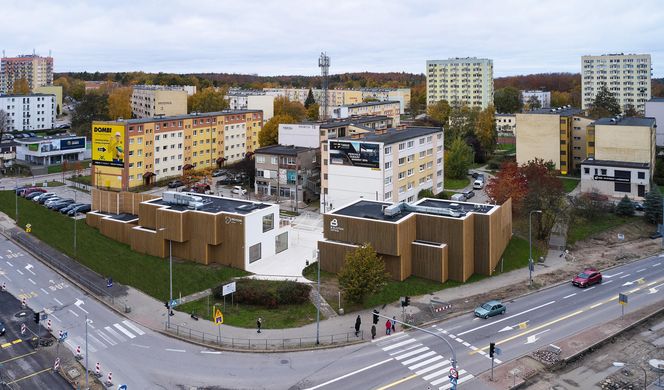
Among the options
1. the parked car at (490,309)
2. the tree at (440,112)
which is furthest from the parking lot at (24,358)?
the tree at (440,112)

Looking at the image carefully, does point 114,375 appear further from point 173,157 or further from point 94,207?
point 173,157

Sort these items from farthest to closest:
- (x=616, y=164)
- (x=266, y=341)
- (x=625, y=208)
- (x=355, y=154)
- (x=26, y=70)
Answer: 1. (x=26, y=70)
2. (x=616, y=164)
3. (x=355, y=154)
4. (x=625, y=208)
5. (x=266, y=341)

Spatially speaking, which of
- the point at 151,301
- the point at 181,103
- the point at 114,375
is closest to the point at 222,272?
the point at 151,301

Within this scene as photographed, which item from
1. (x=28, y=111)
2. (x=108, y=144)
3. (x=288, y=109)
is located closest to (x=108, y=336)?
(x=108, y=144)

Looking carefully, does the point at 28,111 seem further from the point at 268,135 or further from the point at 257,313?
the point at 257,313

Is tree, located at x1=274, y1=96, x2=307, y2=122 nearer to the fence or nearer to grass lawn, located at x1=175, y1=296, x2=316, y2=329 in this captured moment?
grass lawn, located at x1=175, y1=296, x2=316, y2=329

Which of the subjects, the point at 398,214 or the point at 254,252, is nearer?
the point at 398,214

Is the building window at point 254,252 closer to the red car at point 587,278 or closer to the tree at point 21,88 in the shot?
the red car at point 587,278
